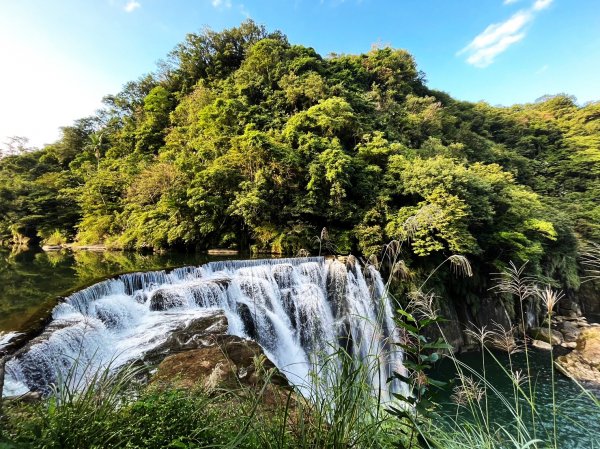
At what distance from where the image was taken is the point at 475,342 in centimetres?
1144

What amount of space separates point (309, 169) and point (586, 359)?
42.4 ft

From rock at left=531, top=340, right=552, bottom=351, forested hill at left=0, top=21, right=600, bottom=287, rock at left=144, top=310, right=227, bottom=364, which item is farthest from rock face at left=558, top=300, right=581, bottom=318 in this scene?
rock at left=144, top=310, right=227, bottom=364

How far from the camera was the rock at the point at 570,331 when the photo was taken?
12.2 meters

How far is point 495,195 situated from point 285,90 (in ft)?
44.6

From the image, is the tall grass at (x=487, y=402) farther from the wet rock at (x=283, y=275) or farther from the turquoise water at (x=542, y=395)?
the wet rock at (x=283, y=275)

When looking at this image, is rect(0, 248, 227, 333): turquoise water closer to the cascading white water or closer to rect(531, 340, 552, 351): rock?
the cascading white water

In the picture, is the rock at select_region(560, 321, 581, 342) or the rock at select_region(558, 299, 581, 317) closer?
the rock at select_region(560, 321, 581, 342)

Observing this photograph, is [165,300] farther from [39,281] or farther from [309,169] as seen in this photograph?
[309,169]

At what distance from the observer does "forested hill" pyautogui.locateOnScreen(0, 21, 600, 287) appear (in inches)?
483

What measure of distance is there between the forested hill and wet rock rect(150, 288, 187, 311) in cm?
555

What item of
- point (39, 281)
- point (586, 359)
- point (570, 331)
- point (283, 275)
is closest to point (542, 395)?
point (586, 359)

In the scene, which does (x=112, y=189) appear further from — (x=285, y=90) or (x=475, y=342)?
(x=475, y=342)

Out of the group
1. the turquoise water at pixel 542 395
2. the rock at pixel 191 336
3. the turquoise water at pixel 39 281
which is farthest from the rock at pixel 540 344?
the turquoise water at pixel 39 281

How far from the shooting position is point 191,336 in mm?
5082
